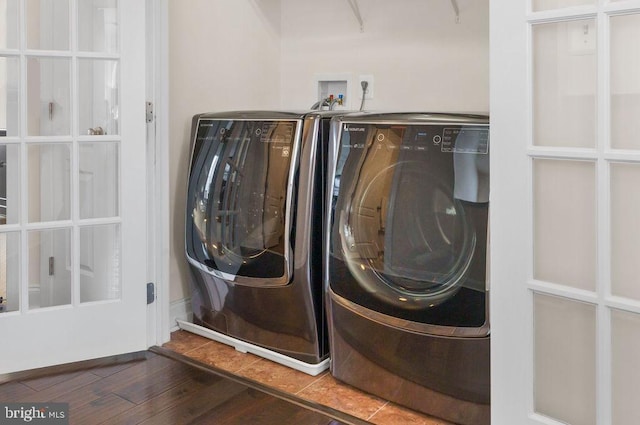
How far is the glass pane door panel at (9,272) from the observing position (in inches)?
86.6

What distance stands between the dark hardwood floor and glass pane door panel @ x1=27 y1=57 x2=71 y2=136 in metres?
0.92

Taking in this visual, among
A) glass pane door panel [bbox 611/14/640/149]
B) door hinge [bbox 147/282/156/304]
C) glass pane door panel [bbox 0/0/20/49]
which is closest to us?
glass pane door panel [bbox 611/14/640/149]

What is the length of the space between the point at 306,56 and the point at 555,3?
5.56 ft

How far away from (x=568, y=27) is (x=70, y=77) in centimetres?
174

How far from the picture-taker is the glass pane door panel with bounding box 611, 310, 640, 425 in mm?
1442

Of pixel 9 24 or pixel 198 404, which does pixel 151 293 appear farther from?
pixel 9 24

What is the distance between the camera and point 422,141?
1870 mm

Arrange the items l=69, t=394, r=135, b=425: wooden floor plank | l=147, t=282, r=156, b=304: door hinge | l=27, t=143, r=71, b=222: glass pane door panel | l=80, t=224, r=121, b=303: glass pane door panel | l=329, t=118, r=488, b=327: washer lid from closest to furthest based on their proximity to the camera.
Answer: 1. l=329, t=118, r=488, b=327: washer lid
2. l=69, t=394, r=135, b=425: wooden floor plank
3. l=27, t=143, r=71, b=222: glass pane door panel
4. l=80, t=224, r=121, b=303: glass pane door panel
5. l=147, t=282, r=156, b=304: door hinge

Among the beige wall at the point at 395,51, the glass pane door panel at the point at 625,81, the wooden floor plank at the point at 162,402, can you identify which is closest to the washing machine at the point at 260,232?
the wooden floor plank at the point at 162,402

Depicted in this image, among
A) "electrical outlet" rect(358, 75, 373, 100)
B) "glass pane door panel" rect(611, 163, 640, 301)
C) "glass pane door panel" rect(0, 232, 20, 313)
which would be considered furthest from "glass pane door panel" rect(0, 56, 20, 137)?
"glass pane door panel" rect(611, 163, 640, 301)

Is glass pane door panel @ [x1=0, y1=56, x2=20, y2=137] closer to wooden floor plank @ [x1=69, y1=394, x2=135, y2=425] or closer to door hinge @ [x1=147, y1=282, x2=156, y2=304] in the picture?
door hinge @ [x1=147, y1=282, x2=156, y2=304]

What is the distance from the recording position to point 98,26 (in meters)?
2.29

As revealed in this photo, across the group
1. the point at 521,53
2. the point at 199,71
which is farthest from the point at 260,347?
the point at 521,53

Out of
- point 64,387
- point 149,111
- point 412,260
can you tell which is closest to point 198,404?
point 64,387
